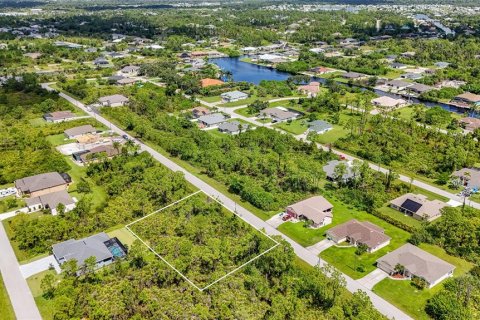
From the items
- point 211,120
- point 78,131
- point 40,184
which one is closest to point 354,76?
point 211,120

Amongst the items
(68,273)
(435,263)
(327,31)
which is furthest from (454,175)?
(327,31)

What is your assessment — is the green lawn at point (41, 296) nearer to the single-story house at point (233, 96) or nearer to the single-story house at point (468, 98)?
the single-story house at point (233, 96)

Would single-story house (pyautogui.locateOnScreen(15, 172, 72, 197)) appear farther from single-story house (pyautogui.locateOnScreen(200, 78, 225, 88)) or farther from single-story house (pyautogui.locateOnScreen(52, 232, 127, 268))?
single-story house (pyautogui.locateOnScreen(200, 78, 225, 88))

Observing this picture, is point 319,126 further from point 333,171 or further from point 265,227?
point 265,227

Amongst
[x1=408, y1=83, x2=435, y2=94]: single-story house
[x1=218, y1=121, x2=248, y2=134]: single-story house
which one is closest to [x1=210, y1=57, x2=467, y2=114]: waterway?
[x1=408, y1=83, x2=435, y2=94]: single-story house

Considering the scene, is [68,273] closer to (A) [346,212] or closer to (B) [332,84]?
(A) [346,212]

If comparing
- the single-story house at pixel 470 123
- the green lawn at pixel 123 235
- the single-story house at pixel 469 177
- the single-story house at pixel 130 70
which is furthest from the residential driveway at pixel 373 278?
the single-story house at pixel 130 70

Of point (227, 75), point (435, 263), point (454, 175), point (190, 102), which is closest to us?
point (435, 263)
